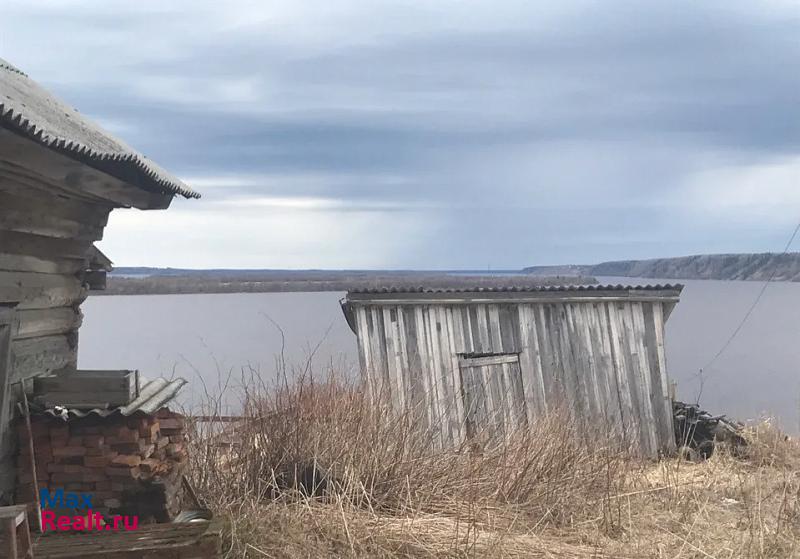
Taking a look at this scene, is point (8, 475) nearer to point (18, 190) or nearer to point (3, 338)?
point (3, 338)

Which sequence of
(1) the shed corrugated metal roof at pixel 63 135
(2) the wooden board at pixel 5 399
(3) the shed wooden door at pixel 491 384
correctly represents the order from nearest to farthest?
1. (1) the shed corrugated metal roof at pixel 63 135
2. (2) the wooden board at pixel 5 399
3. (3) the shed wooden door at pixel 491 384

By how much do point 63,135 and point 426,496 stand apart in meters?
4.38

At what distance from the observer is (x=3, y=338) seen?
5.04 metres

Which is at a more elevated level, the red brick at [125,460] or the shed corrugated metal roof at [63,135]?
the shed corrugated metal roof at [63,135]

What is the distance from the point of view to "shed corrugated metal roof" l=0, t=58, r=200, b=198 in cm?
405

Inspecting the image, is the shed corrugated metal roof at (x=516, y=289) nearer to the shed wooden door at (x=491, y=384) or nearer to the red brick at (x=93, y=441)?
the shed wooden door at (x=491, y=384)

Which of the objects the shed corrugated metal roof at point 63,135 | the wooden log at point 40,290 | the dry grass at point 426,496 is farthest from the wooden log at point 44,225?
the dry grass at point 426,496

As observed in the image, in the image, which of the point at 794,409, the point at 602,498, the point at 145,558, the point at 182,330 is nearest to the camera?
the point at 145,558

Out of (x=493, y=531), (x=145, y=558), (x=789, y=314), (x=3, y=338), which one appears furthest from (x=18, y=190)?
(x=789, y=314)

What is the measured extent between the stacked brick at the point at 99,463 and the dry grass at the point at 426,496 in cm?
79

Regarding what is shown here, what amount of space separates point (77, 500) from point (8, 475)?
493mm

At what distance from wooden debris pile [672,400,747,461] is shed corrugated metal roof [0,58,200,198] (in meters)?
11.7

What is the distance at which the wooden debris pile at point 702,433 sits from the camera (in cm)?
1488

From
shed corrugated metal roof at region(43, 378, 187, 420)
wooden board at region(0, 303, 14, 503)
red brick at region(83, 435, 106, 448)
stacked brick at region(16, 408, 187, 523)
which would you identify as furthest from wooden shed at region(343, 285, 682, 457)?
wooden board at region(0, 303, 14, 503)
